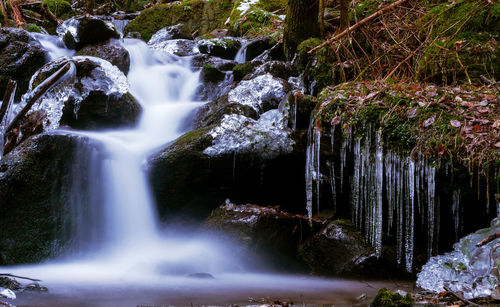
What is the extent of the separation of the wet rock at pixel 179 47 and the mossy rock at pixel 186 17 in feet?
9.31

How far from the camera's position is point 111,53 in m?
8.72

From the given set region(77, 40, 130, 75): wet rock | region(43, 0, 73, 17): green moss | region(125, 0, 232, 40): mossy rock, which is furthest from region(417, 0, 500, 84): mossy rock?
region(43, 0, 73, 17): green moss

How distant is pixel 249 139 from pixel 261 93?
6.00 feet

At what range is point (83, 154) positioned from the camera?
16.8ft

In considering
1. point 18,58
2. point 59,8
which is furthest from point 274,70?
point 59,8

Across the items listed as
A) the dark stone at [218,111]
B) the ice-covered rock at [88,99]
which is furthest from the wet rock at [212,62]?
the ice-covered rock at [88,99]

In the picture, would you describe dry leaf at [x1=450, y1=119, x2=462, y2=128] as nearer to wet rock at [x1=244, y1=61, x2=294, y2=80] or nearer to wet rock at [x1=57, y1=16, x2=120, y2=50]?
wet rock at [x1=244, y1=61, x2=294, y2=80]

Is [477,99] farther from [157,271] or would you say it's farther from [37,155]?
[37,155]

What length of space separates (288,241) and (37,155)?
319 centimetres

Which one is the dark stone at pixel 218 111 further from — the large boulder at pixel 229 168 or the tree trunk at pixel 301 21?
the tree trunk at pixel 301 21

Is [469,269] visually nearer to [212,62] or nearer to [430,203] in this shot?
[430,203]

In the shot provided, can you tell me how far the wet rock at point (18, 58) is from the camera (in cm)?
802

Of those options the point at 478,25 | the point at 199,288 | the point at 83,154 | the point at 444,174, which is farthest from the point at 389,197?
the point at 83,154

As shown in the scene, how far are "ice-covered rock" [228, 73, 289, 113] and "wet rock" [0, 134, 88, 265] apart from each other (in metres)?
2.74
